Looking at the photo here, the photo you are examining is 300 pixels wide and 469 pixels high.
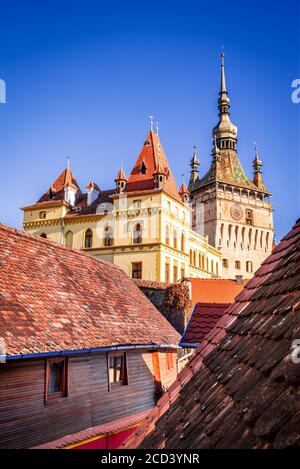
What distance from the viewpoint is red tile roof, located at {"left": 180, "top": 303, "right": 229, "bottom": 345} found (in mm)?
9164

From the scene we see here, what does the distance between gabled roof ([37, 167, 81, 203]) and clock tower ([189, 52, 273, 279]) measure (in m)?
24.3

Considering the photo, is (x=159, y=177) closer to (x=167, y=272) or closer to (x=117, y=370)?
(x=167, y=272)

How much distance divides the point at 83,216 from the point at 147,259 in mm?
9005

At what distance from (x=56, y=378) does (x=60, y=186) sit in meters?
40.3

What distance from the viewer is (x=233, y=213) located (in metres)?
66.2

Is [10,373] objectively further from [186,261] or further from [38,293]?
[186,261]

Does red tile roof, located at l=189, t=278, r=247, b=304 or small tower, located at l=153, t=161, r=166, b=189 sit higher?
small tower, located at l=153, t=161, r=166, b=189

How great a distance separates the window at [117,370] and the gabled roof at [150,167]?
103ft

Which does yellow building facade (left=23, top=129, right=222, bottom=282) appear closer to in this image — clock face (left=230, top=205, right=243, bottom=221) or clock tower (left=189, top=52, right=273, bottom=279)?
clock tower (left=189, top=52, right=273, bottom=279)

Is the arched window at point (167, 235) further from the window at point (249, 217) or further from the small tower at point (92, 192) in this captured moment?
the window at point (249, 217)

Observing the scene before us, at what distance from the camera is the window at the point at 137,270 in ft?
139

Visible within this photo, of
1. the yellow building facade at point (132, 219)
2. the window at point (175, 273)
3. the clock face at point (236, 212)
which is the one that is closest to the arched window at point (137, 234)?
the yellow building facade at point (132, 219)

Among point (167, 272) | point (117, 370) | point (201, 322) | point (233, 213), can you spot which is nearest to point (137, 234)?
point (167, 272)

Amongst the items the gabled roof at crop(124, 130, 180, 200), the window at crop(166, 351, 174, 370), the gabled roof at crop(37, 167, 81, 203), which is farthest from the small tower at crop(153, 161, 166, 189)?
the window at crop(166, 351, 174, 370)
